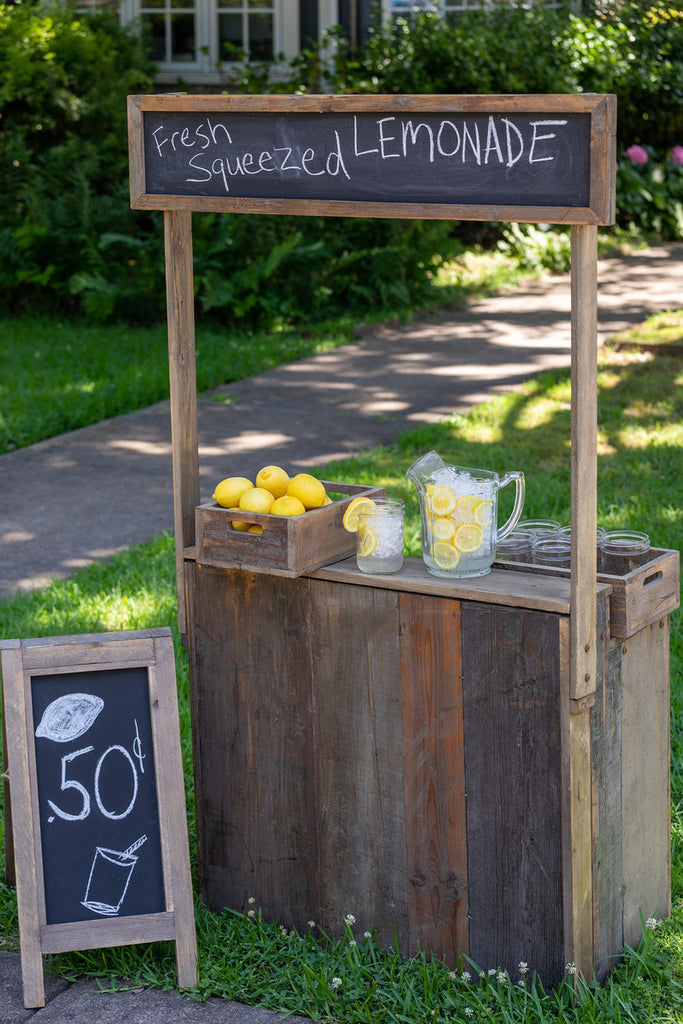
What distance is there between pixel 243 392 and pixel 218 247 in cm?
204

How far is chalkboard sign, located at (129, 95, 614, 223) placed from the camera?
7.74 ft

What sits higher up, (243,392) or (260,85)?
(260,85)

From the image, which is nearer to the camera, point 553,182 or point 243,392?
point 553,182

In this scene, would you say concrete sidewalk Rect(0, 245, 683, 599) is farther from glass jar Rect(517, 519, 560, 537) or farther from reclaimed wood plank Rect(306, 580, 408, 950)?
glass jar Rect(517, 519, 560, 537)

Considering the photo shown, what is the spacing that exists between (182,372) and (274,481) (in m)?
0.35

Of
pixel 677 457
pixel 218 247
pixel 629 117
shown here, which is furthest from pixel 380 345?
pixel 629 117

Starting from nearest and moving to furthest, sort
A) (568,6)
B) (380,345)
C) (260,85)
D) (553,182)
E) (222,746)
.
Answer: (553,182) → (222,746) → (380,345) → (260,85) → (568,6)

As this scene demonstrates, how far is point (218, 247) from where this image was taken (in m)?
9.90

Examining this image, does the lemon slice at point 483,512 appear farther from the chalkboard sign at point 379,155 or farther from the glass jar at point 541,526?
the chalkboard sign at point 379,155

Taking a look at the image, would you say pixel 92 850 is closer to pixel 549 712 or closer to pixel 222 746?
pixel 222 746

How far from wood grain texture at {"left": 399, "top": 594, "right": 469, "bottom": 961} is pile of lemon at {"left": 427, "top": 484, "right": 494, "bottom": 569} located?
12cm

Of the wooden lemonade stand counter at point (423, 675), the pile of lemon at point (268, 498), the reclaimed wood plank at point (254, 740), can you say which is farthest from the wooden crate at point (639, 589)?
the reclaimed wood plank at point (254, 740)

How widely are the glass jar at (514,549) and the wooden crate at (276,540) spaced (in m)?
0.35

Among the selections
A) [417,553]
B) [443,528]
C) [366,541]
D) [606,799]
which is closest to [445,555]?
[443,528]
